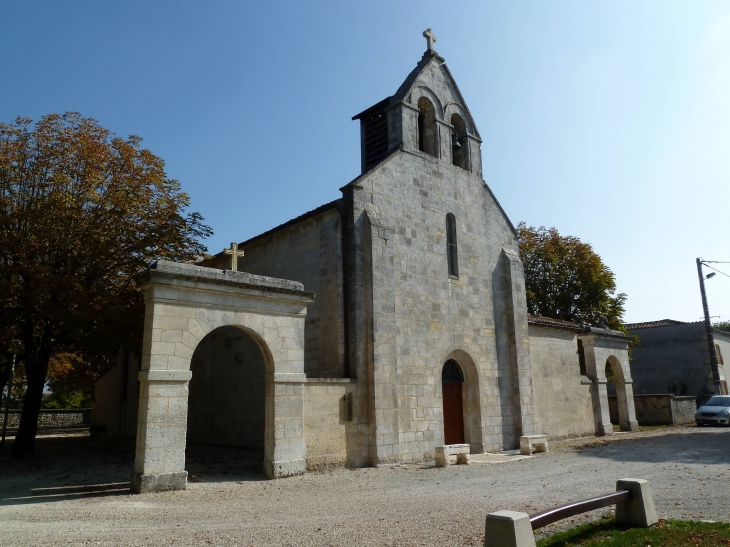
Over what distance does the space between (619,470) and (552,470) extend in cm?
131

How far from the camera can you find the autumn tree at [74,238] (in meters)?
12.9

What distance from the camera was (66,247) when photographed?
1341 centimetres

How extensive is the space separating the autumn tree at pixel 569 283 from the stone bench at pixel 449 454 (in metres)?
19.4

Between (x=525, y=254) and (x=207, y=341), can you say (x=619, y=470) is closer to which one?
(x=207, y=341)

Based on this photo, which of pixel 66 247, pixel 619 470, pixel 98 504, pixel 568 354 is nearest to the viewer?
pixel 98 504

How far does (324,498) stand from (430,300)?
7581mm

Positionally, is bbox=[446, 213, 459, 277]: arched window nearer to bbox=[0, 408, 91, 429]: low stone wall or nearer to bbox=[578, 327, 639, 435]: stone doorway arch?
bbox=[578, 327, 639, 435]: stone doorway arch

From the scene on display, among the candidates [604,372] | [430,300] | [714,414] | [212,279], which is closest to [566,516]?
[212,279]

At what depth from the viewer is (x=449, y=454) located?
13297 mm

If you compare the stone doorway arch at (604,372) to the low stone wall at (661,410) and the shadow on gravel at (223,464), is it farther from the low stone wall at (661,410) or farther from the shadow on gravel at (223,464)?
the shadow on gravel at (223,464)

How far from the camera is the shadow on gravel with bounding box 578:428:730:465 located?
13.3 meters

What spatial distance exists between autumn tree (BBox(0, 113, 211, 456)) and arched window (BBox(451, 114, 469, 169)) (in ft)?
28.7

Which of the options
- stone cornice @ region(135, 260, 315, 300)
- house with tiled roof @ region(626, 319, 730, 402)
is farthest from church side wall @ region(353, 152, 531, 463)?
house with tiled roof @ region(626, 319, 730, 402)

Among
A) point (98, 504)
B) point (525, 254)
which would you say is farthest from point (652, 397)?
point (98, 504)
